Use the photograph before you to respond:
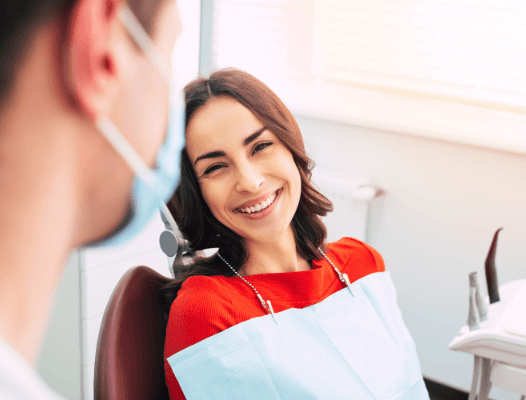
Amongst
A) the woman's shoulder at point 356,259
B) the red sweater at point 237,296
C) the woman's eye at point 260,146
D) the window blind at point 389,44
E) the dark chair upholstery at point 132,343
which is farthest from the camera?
the window blind at point 389,44

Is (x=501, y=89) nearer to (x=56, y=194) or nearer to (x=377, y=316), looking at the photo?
(x=377, y=316)

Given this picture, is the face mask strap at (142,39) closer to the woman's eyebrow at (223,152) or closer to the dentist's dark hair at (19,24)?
the dentist's dark hair at (19,24)

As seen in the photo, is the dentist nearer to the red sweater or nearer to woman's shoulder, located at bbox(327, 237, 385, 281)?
the red sweater

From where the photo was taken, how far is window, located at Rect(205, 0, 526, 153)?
5.62 ft

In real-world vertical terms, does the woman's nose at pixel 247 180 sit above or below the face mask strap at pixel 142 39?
below

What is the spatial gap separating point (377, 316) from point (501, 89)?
1012 mm

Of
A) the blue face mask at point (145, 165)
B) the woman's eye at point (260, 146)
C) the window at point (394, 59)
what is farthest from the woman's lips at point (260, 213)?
the window at point (394, 59)

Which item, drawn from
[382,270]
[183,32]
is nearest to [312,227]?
[382,270]

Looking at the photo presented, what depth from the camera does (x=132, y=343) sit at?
87 cm

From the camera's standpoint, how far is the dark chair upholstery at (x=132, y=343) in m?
0.81

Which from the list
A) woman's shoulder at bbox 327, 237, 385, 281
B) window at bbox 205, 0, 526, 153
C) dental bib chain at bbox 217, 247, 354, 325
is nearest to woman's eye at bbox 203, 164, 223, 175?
dental bib chain at bbox 217, 247, 354, 325

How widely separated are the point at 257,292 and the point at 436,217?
105cm

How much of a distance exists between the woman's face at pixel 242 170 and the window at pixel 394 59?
940mm

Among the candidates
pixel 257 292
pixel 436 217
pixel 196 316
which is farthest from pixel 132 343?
pixel 436 217
